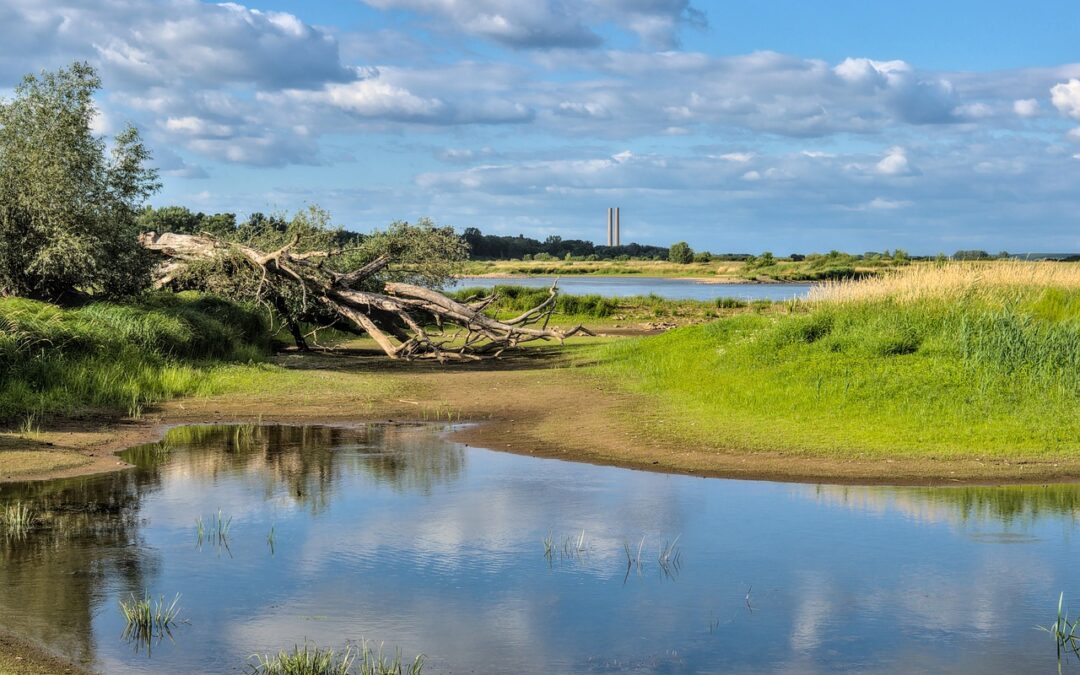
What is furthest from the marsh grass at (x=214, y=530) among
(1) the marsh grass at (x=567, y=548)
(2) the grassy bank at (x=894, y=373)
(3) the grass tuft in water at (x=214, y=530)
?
(2) the grassy bank at (x=894, y=373)

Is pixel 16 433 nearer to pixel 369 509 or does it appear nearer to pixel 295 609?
pixel 369 509

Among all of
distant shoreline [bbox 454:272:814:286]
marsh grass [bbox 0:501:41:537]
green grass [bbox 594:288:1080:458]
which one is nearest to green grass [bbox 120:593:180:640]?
marsh grass [bbox 0:501:41:537]

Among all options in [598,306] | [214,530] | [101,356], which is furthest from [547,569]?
[598,306]

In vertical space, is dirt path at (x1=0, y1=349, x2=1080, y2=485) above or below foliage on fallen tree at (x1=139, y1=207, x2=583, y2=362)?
below

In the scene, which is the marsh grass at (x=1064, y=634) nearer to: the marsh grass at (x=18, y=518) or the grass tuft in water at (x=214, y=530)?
the grass tuft in water at (x=214, y=530)

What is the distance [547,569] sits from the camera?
9.70 metres

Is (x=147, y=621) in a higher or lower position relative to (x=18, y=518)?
lower

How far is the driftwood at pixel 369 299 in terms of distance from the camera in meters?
27.0

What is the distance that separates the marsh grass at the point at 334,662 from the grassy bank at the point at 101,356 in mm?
10770

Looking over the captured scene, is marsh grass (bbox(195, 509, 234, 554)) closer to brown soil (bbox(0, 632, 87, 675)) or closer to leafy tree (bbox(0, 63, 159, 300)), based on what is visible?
brown soil (bbox(0, 632, 87, 675))

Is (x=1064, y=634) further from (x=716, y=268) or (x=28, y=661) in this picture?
(x=716, y=268)

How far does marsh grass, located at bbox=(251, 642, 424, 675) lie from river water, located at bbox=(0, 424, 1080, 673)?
20cm

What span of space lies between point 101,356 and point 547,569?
13561mm

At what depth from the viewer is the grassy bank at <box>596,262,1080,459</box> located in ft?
52.6
